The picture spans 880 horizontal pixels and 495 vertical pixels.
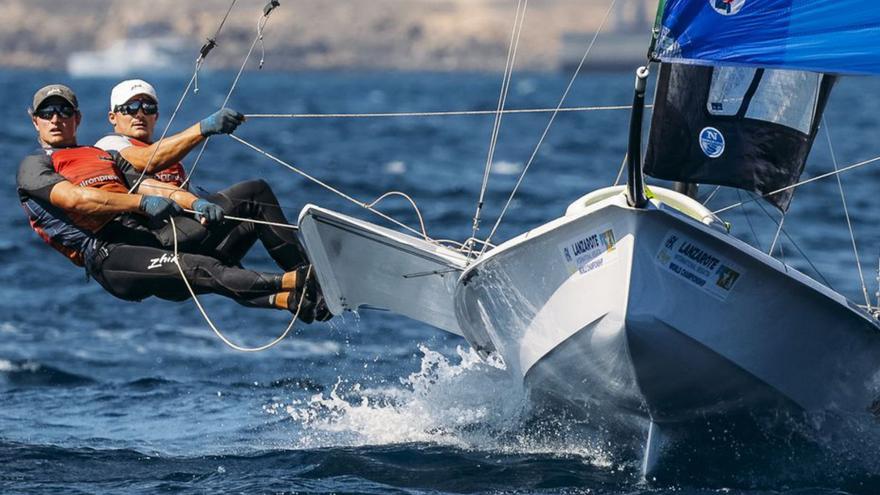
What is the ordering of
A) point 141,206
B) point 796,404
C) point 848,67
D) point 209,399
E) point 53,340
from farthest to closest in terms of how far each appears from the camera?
point 53,340 → point 209,399 → point 141,206 → point 796,404 → point 848,67

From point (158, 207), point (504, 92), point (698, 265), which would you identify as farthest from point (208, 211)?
point (698, 265)

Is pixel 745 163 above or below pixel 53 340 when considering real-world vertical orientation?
above

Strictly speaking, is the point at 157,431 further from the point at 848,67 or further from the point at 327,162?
the point at 327,162

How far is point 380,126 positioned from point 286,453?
29349mm

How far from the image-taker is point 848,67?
562cm

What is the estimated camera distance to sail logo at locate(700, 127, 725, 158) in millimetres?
6117

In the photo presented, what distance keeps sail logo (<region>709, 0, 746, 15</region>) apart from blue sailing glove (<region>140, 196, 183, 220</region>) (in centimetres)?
255

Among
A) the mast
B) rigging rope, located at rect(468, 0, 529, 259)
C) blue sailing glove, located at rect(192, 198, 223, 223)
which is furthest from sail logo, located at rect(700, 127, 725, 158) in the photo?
blue sailing glove, located at rect(192, 198, 223, 223)

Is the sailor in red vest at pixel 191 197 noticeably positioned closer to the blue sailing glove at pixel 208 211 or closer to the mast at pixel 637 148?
the blue sailing glove at pixel 208 211

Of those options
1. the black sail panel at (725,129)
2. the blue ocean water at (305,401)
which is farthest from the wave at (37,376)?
the black sail panel at (725,129)

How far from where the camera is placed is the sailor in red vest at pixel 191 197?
271 inches

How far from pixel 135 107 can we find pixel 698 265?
2.93 m

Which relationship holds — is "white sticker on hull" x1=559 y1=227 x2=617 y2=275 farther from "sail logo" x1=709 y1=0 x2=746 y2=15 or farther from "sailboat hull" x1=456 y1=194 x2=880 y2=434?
"sail logo" x1=709 y1=0 x2=746 y2=15

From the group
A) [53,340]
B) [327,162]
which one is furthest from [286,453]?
[327,162]
